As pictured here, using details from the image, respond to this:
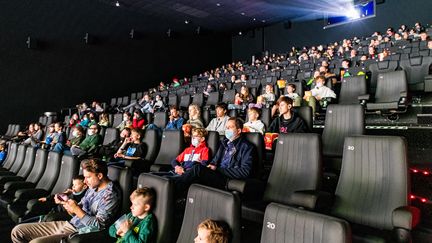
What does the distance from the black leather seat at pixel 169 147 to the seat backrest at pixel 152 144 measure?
0.46 ft

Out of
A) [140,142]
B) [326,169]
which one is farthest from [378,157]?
[140,142]

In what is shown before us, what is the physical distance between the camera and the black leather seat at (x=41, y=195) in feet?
7.62

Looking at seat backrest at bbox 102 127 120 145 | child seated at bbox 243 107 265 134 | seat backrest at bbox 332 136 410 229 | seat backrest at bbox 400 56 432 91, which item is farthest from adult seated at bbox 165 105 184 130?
seat backrest at bbox 400 56 432 91

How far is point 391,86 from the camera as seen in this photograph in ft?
11.0

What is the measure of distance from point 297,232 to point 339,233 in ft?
0.45

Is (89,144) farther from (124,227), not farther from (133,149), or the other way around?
(124,227)

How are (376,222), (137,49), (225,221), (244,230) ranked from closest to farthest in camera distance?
(225,221)
(376,222)
(244,230)
(137,49)

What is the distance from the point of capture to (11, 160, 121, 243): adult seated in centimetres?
185

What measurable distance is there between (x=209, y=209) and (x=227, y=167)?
3.21ft

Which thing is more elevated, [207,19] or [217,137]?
[207,19]

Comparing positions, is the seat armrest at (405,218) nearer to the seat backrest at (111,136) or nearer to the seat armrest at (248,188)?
the seat armrest at (248,188)

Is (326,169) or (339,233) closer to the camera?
(339,233)

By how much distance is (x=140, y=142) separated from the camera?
3389 mm

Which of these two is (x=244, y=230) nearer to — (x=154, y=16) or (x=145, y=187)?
(x=145, y=187)
